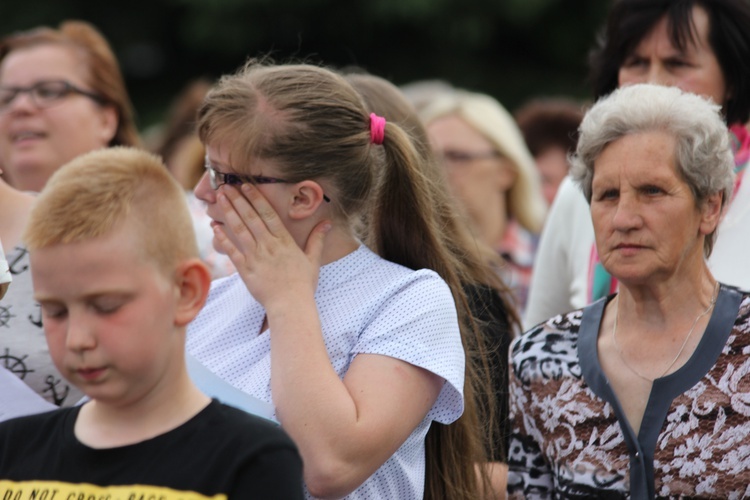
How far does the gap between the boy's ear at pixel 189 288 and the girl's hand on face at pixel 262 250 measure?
49 cm

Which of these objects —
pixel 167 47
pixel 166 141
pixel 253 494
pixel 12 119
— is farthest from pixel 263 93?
pixel 167 47

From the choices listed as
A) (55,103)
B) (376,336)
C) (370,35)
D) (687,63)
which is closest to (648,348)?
(376,336)

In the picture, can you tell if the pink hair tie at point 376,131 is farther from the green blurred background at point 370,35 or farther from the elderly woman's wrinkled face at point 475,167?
the green blurred background at point 370,35

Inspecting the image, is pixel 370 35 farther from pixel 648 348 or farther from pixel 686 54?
pixel 648 348

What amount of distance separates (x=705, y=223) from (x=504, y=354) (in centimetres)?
85

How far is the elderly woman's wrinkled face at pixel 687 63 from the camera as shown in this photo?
155 inches

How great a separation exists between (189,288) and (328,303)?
26.1 inches

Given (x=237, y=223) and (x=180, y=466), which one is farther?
(x=237, y=223)

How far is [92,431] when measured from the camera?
89.8 inches

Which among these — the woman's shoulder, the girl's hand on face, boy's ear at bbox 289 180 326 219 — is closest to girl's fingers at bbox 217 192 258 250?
the girl's hand on face

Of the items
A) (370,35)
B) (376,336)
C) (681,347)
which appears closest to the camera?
(376,336)

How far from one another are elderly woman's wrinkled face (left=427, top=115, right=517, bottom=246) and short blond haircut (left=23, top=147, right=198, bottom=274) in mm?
4019

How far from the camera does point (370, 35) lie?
14852mm

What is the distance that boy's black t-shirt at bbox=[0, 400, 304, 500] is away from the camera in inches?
84.9
